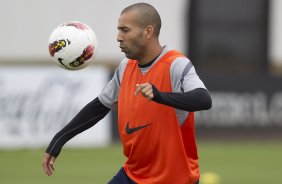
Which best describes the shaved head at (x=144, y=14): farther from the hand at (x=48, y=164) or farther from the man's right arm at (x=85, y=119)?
the hand at (x=48, y=164)

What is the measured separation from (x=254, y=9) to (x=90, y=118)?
15.5m

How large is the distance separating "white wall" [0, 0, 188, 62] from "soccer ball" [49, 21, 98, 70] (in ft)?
46.9

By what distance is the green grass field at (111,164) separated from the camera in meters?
14.0

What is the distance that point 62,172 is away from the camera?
14766mm

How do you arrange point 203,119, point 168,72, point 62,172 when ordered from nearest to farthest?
point 168,72, point 62,172, point 203,119

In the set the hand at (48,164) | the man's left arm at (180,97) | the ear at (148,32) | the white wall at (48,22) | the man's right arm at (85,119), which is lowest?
the white wall at (48,22)

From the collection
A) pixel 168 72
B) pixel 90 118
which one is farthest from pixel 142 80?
pixel 90 118

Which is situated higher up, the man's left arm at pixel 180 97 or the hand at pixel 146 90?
the hand at pixel 146 90

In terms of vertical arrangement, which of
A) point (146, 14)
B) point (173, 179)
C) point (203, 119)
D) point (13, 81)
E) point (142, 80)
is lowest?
point (203, 119)

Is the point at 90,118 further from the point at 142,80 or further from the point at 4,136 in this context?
the point at 4,136

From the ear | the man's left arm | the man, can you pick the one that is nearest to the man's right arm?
the man

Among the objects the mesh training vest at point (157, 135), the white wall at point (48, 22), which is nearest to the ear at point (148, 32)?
the mesh training vest at point (157, 135)

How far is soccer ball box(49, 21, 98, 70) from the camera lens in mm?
7613

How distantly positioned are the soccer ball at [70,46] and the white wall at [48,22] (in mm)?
14290
